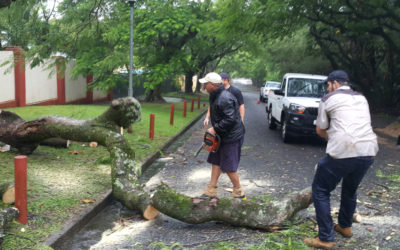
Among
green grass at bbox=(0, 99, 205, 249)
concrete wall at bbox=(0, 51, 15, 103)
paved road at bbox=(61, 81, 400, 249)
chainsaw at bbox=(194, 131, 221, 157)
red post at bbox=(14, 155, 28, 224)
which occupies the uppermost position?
concrete wall at bbox=(0, 51, 15, 103)

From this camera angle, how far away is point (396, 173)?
7.77m

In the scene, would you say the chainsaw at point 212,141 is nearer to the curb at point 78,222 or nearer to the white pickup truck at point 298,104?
the curb at point 78,222

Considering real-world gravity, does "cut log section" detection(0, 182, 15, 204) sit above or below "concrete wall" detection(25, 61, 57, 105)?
below

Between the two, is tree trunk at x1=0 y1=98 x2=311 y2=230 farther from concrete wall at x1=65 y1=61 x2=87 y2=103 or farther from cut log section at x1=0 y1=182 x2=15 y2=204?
concrete wall at x1=65 y1=61 x2=87 y2=103

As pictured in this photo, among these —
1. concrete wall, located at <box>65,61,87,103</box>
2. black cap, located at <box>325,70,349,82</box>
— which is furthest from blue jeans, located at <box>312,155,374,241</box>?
concrete wall, located at <box>65,61,87,103</box>

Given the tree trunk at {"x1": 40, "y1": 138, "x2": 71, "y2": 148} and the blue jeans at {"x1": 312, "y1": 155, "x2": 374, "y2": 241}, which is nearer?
the blue jeans at {"x1": 312, "y1": 155, "x2": 374, "y2": 241}

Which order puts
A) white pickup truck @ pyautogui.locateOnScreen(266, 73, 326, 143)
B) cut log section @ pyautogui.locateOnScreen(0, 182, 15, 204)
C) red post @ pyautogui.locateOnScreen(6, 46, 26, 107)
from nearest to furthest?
cut log section @ pyautogui.locateOnScreen(0, 182, 15, 204) < white pickup truck @ pyautogui.locateOnScreen(266, 73, 326, 143) < red post @ pyautogui.locateOnScreen(6, 46, 26, 107)

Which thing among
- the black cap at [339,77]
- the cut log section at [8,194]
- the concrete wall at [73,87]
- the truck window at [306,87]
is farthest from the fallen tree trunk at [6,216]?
the concrete wall at [73,87]

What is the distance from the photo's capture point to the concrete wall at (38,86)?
16859 mm

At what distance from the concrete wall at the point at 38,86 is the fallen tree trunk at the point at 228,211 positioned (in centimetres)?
1367

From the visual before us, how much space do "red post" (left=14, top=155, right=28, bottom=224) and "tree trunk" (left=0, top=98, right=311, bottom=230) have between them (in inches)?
55.8

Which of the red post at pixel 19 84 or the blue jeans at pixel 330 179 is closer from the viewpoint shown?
the blue jeans at pixel 330 179

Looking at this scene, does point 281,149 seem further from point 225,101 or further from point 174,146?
point 225,101

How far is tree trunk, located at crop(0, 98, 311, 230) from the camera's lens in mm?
4637
